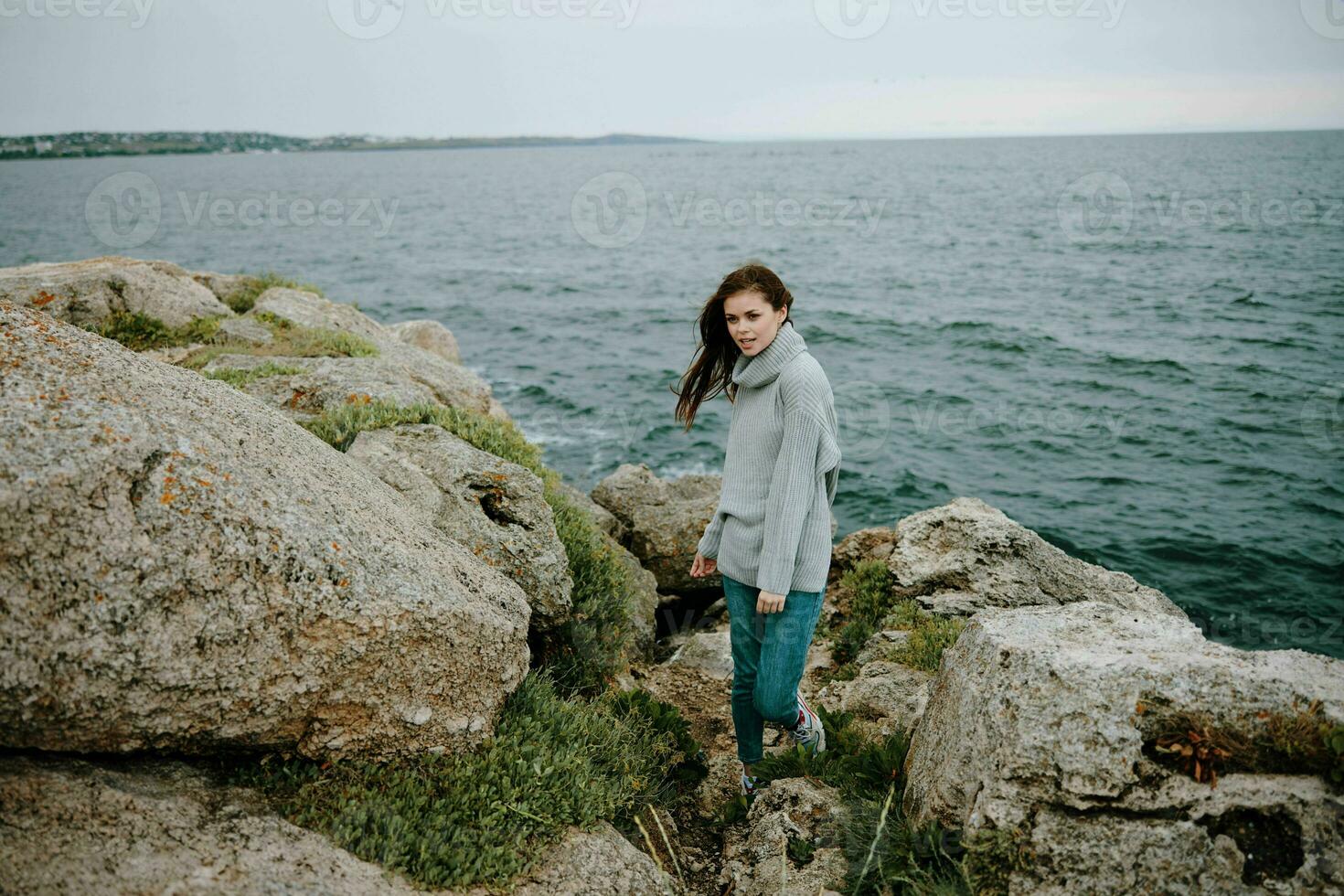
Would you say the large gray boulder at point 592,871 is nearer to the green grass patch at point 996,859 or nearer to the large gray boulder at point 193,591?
the large gray boulder at point 193,591

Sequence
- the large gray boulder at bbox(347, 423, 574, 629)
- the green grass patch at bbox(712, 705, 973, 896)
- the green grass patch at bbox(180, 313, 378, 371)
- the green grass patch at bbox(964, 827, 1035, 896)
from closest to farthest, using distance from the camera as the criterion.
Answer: the green grass patch at bbox(964, 827, 1035, 896), the green grass patch at bbox(712, 705, 973, 896), the large gray boulder at bbox(347, 423, 574, 629), the green grass patch at bbox(180, 313, 378, 371)

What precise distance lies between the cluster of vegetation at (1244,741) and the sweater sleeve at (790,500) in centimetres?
199

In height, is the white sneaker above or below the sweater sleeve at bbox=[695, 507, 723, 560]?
below

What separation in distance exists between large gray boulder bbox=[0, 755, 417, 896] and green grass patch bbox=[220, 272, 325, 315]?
12233 millimetres

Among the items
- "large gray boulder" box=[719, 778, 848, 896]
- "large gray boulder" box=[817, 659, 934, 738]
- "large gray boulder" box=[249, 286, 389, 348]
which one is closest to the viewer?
"large gray boulder" box=[719, 778, 848, 896]

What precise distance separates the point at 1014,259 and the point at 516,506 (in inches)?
1985

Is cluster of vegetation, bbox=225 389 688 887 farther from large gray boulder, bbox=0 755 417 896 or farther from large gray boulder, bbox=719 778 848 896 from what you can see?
large gray boulder, bbox=719 778 848 896

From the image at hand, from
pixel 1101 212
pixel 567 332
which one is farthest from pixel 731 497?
pixel 1101 212

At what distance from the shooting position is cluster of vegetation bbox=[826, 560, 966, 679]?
Result: 7.52m

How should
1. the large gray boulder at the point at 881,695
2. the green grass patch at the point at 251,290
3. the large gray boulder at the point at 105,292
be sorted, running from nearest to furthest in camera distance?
the large gray boulder at the point at 881,695, the large gray boulder at the point at 105,292, the green grass patch at the point at 251,290

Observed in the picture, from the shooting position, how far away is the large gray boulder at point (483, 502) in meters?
6.50

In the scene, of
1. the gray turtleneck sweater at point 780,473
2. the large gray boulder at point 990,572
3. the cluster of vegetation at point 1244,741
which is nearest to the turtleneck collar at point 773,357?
the gray turtleneck sweater at point 780,473

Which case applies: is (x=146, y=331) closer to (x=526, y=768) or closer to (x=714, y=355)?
(x=714, y=355)

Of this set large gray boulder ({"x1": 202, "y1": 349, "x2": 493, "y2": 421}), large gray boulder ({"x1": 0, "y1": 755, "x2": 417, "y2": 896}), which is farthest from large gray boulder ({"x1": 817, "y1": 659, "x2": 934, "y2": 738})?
large gray boulder ({"x1": 202, "y1": 349, "x2": 493, "y2": 421})
